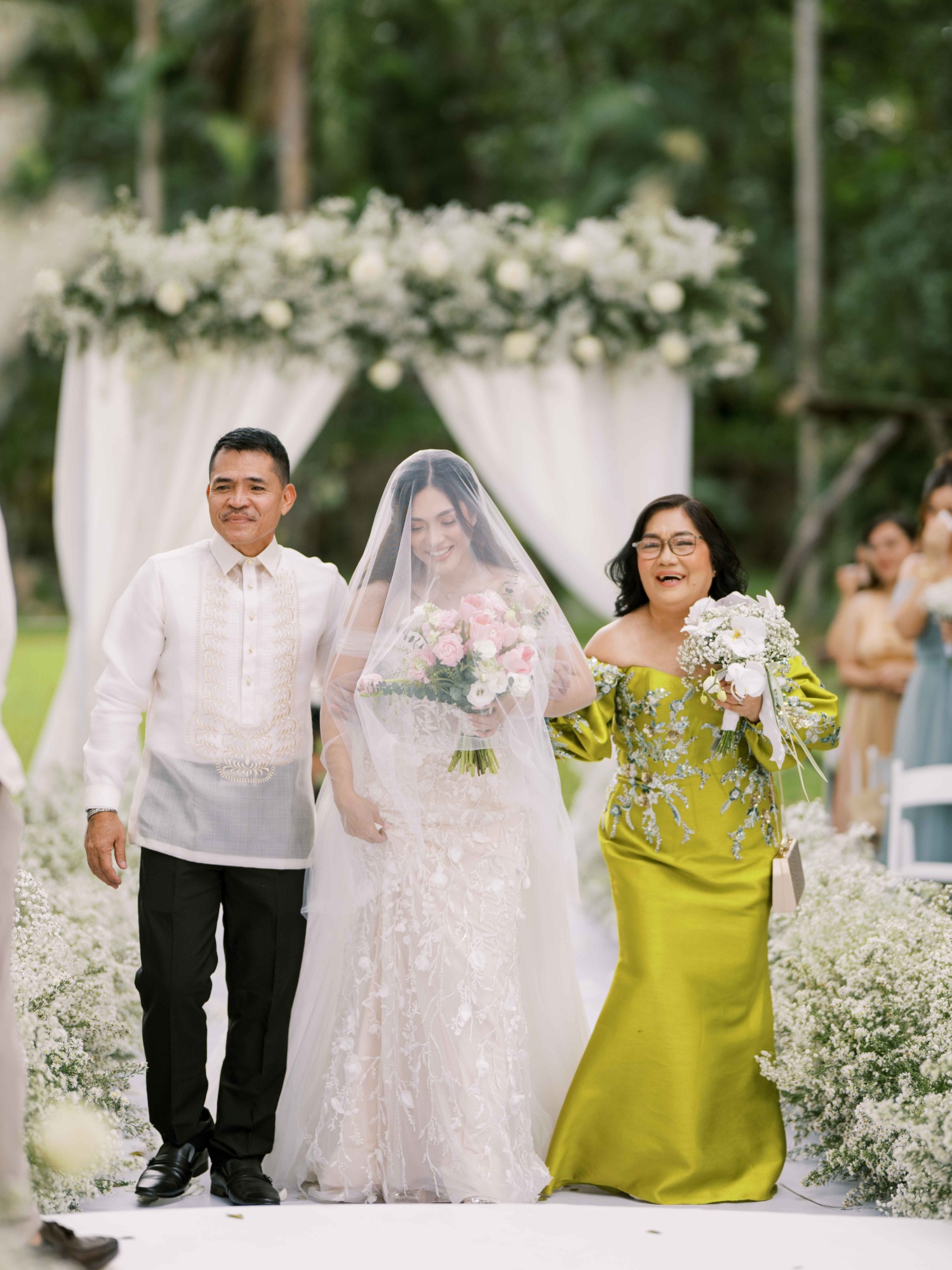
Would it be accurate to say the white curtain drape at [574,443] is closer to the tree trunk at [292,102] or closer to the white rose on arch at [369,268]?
the white rose on arch at [369,268]

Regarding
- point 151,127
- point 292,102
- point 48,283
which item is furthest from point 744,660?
point 151,127

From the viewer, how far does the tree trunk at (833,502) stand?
523 inches

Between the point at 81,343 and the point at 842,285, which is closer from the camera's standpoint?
the point at 81,343

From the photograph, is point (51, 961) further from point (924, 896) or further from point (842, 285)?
point (842, 285)

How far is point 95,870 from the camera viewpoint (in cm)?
353

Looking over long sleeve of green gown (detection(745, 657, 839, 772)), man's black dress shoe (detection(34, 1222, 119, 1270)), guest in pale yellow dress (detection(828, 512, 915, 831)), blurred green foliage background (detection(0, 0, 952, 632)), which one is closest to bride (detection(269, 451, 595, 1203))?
long sleeve of green gown (detection(745, 657, 839, 772))

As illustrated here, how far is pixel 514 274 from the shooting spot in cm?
673

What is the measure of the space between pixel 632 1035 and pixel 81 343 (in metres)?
4.99

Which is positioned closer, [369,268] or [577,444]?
[369,268]

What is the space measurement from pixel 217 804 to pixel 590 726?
1.10 m

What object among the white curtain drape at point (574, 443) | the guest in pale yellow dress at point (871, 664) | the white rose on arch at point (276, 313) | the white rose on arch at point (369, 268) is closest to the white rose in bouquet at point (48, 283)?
the white rose on arch at point (276, 313)

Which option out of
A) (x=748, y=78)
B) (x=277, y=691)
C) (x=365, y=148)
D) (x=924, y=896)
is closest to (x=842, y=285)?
(x=748, y=78)

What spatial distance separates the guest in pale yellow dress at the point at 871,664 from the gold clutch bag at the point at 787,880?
3.44 m

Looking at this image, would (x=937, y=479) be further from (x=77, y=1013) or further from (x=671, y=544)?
(x=77, y=1013)
